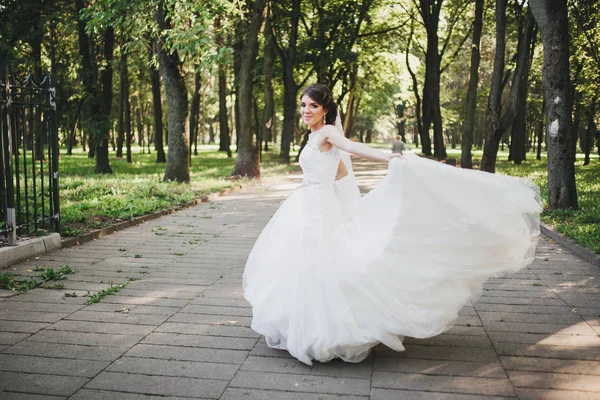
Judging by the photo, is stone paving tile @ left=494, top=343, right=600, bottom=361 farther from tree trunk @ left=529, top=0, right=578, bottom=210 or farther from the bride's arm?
tree trunk @ left=529, top=0, right=578, bottom=210

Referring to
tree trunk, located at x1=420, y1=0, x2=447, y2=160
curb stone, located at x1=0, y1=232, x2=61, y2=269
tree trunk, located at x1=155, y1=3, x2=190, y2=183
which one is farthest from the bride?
tree trunk, located at x1=420, y1=0, x2=447, y2=160

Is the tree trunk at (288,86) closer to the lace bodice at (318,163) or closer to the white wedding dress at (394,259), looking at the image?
the lace bodice at (318,163)

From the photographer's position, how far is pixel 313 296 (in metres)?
4.27

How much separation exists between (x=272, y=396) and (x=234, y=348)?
3.23 ft

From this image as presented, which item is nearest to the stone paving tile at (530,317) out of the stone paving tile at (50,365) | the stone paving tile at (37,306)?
the stone paving tile at (50,365)

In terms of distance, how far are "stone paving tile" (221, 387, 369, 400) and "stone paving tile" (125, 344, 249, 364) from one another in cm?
56

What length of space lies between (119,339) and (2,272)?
3.13 meters

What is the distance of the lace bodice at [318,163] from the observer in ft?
15.8

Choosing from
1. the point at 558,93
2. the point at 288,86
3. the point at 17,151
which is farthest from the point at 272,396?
the point at 288,86

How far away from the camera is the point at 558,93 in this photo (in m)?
11.4

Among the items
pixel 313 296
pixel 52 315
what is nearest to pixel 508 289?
pixel 313 296

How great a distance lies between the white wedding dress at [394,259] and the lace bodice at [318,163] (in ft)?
0.94

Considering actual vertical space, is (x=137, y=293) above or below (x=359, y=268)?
below

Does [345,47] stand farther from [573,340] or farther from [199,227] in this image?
[573,340]
